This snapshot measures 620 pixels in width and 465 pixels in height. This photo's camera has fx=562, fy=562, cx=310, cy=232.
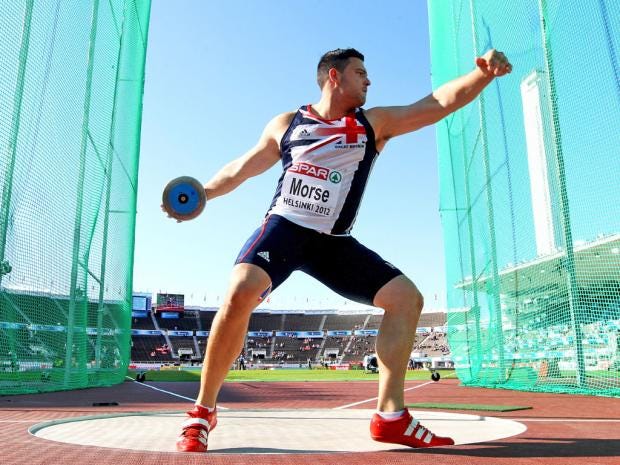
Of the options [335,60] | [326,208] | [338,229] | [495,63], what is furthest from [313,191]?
[495,63]

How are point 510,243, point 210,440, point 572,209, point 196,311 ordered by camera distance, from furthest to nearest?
point 196,311 < point 510,243 < point 572,209 < point 210,440

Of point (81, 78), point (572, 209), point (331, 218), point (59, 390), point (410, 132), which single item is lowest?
point (59, 390)

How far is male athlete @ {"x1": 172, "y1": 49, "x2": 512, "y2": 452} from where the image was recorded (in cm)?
231

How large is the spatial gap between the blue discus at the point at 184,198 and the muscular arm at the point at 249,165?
212 mm

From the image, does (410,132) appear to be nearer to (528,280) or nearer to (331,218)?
(331,218)

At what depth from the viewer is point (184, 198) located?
2625 millimetres

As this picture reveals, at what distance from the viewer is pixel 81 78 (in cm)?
744

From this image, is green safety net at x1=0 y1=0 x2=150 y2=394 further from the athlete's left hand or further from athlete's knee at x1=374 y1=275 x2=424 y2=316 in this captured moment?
the athlete's left hand

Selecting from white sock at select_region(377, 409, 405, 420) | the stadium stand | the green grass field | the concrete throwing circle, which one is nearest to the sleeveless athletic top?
white sock at select_region(377, 409, 405, 420)

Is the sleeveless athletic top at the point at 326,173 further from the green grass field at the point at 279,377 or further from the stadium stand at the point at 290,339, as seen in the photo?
the stadium stand at the point at 290,339

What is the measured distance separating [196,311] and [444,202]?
50667 mm

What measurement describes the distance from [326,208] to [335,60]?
0.76 m

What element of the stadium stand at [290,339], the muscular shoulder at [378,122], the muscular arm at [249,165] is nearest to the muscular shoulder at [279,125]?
the muscular arm at [249,165]

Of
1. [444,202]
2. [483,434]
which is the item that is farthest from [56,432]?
[444,202]
